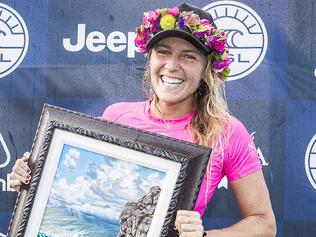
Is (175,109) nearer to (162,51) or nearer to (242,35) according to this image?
(162,51)

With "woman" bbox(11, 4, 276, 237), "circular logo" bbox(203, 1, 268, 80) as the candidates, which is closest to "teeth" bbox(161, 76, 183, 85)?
"woman" bbox(11, 4, 276, 237)

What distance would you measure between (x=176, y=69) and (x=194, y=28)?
0.46 ft

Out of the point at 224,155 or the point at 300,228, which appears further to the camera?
the point at 300,228

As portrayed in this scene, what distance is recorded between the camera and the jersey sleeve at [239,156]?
6.65 ft

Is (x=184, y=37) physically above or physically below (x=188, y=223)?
above

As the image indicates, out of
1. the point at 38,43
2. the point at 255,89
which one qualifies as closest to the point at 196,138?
the point at 255,89

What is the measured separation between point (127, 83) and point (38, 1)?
55 cm

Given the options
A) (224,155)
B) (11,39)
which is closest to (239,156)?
(224,155)

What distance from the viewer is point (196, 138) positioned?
2020 mm

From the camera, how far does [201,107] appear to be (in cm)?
210

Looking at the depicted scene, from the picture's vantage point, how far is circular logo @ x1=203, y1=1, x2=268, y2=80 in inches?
108

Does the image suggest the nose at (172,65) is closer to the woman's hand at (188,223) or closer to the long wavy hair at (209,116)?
the long wavy hair at (209,116)

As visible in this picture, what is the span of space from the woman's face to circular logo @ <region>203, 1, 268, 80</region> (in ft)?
2.45

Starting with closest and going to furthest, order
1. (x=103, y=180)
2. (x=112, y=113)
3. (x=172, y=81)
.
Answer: (x=103, y=180) < (x=172, y=81) < (x=112, y=113)
